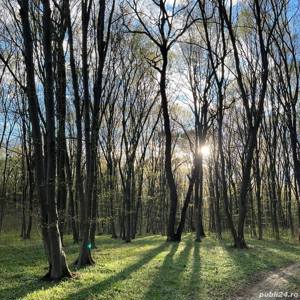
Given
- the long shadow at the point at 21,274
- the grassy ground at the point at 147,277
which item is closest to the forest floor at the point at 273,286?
the grassy ground at the point at 147,277

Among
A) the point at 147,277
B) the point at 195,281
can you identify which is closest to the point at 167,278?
the point at 147,277

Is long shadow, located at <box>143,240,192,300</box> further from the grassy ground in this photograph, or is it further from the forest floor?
the forest floor

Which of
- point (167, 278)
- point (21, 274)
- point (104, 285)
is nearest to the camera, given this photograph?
point (104, 285)

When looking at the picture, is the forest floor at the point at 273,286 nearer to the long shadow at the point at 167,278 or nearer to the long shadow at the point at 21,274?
the long shadow at the point at 167,278

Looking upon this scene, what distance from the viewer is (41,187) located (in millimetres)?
9680

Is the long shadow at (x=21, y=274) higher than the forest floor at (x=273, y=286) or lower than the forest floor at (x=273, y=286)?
higher

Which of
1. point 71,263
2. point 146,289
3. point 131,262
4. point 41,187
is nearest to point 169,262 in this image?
point 131,262

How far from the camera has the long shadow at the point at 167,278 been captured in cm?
817

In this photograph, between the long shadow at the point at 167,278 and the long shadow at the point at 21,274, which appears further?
the long shadow at the point at 21,274

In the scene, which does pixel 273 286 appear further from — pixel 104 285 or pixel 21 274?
pixel 21 274

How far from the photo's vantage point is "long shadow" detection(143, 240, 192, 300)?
26.8 ft

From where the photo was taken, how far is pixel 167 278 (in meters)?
9.88

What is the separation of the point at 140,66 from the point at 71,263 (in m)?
15.3

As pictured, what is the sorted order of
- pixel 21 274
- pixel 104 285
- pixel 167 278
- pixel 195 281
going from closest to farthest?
pixel 104 285 → pixel 195 281 → pixel 167 278 → pixel 21 274
